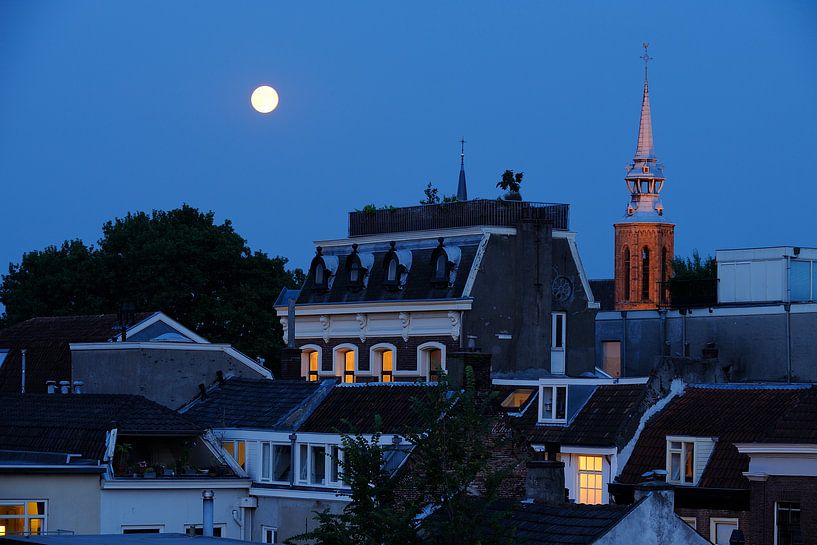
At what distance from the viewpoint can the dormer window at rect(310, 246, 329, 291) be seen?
94750 millimetres

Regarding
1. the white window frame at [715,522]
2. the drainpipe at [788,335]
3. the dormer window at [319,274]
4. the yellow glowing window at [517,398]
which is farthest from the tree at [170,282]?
the white window frame at [715,522]

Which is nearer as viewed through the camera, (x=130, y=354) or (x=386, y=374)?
(x=130, y=354)

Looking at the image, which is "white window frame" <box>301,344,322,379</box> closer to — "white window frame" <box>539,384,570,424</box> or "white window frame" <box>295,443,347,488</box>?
"white window frame" <box>539,384,570,424</box>

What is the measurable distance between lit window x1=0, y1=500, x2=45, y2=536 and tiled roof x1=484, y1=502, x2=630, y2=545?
15.3 m

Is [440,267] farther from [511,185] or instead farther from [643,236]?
[643,236]

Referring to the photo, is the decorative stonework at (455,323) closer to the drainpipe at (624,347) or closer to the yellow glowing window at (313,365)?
the yellow glowing window at (313,365)

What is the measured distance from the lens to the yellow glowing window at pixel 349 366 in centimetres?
9181

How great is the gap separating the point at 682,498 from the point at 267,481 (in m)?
12.1

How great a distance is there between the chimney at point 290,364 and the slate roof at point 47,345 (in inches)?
527

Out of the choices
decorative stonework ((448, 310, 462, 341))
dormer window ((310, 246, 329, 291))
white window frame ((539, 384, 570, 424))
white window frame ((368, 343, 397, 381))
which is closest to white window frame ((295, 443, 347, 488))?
Result: white window frame ((539, 384, 570, 424))

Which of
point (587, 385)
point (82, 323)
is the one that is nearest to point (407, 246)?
point (82, 323)

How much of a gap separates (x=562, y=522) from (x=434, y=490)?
108 inches

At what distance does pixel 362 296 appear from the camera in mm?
92000

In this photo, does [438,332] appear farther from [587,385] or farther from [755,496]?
[755,496]
